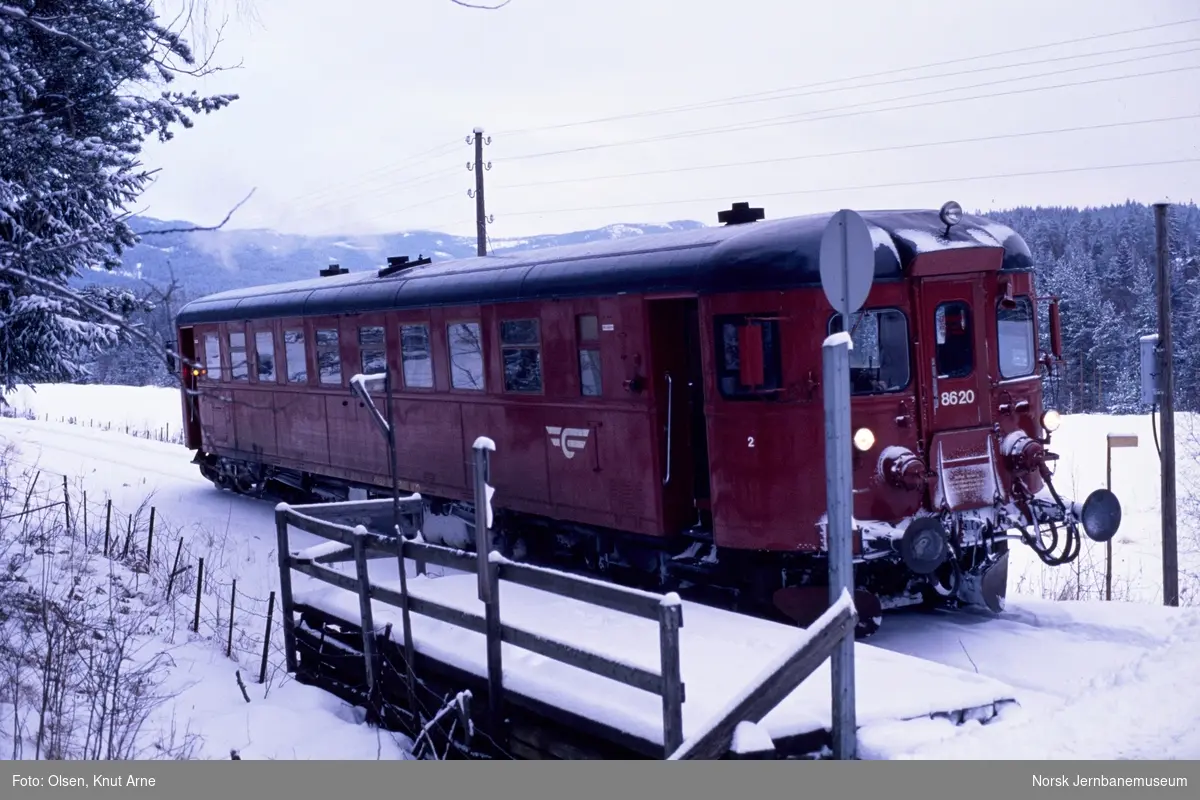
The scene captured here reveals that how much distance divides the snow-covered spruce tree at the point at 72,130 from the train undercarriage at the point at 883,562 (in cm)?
486

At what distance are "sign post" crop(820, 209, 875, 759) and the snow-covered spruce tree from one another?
3.40 meters

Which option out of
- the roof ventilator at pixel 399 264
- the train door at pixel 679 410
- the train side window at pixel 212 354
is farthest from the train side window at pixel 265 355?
the train door at pixel 679 410

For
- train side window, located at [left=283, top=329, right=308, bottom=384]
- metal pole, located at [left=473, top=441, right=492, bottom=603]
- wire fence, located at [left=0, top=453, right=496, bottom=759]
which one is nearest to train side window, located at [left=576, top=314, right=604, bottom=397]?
wire fence, located at [left=0, top=453, right=496, bottom=759]

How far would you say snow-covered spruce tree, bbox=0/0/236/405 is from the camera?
240 inches

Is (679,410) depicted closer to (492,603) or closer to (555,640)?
(492,603)

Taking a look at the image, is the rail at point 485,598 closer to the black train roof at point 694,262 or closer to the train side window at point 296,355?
the black train roof at point 694,262

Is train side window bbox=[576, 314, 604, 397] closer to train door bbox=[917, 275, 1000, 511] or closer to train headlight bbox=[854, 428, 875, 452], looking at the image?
train headlight bbox=[854, 428, 875, 452]

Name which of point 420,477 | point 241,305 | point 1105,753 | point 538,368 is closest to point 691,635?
point 1105,753

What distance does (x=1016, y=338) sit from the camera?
31.0 ft

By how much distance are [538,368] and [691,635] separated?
14.3 ft

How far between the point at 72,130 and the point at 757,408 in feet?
17.4

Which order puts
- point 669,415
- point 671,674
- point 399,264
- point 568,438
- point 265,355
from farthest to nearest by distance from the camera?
1. point 265,355
2. point 399,264
3. point 568,438
4. point 669,415
5. point 671,674

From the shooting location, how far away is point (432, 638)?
7.53m

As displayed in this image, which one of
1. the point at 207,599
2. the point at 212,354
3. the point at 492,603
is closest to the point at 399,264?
the point at 207,599
